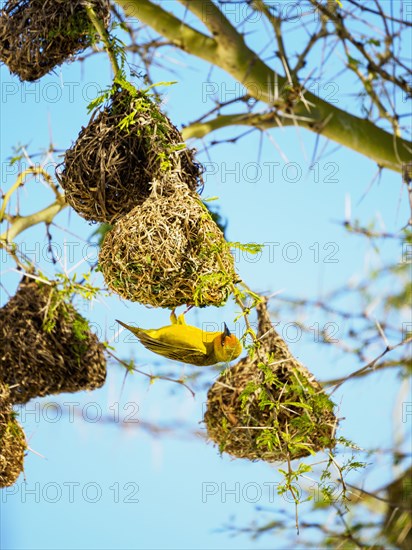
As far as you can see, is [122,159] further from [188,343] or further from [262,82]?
[262,82]

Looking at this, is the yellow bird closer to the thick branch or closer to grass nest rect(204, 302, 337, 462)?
grass nest rect(204, 302, 337, 462)

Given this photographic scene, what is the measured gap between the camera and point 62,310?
9.86ft

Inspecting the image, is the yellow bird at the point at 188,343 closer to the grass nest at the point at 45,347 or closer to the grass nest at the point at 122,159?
the grass nest at the point at 122,159

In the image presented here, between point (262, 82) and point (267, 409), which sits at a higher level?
point (262, 82)

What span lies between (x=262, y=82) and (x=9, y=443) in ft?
6.85

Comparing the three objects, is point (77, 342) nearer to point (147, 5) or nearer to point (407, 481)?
point (147, 5)

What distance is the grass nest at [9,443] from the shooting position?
9.06ft

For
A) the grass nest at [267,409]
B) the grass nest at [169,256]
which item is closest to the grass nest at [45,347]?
the grass nest at [267,409]

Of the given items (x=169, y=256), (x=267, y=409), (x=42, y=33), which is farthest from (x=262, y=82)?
(x=169, y=256)

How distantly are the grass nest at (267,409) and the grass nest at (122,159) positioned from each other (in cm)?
58

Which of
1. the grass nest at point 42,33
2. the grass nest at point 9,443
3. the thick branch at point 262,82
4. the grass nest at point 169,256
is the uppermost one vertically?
the thick branch at point 262,82

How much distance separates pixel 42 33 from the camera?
8.59ft

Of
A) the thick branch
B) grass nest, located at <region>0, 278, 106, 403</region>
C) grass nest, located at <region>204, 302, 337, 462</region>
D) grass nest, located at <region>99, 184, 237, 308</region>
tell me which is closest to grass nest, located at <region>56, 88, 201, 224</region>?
grass nest, located at <region>99, 184, 237, 308</region>

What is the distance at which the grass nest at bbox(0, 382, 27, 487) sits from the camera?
2.76 metres
